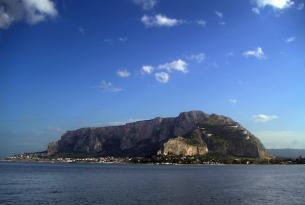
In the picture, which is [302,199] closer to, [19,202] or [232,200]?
[232,200]

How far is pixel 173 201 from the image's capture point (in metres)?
85.6

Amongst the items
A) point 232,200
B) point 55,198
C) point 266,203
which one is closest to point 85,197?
point 55,198

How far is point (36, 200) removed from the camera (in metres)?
84.8

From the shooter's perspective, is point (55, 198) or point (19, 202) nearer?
point (19, 202)

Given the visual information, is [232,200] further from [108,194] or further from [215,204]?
[108,194]

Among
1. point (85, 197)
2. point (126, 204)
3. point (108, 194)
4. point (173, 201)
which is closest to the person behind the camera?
point (126, 204)

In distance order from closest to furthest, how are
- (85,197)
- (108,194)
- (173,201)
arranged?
(173,201)
(85,197)
(108,194)

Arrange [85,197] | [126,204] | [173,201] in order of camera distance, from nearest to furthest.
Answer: [126,204] < [173,201] < [85,197]

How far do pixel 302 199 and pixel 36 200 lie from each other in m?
49.6

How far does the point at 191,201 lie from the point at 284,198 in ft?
65.4

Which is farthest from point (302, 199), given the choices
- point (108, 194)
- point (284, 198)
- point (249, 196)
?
point (108, 194)

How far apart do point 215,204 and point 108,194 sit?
25526 millimetres

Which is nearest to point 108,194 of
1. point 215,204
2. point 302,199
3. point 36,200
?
point 36,200

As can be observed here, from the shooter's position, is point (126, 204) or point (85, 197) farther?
point (85, 197)
